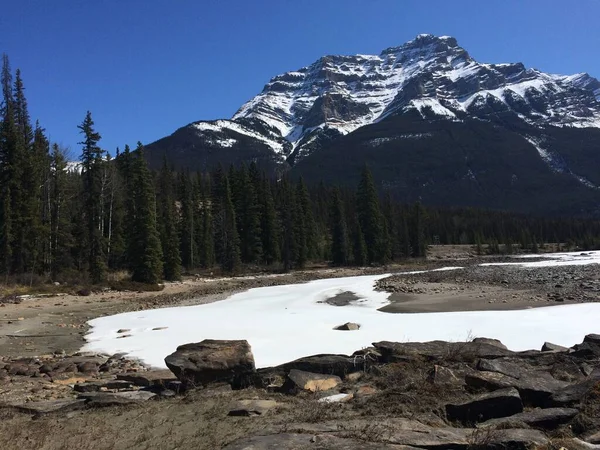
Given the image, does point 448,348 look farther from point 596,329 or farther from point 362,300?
point 362,300

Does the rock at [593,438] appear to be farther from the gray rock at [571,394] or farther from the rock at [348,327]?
the rock at [348,327]

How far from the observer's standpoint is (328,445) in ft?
16.6

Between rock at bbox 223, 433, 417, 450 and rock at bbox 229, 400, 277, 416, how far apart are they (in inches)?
54.2

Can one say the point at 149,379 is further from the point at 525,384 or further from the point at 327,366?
the point at 525,384

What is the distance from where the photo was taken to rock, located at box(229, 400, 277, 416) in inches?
269

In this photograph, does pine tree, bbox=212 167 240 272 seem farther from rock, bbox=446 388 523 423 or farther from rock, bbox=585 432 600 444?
rock, bbox=585 432 600 444

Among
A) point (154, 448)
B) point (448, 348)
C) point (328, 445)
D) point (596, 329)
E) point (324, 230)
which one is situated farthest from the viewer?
point (324, 230)

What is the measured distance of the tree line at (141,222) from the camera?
39094 mm

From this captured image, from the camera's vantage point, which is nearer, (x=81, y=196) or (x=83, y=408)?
(x=83, y=408)

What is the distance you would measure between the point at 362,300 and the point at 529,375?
19832 millimetres

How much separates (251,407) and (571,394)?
4.64 m

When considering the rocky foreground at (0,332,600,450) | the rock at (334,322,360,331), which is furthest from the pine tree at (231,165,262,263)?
the rocky foreground at (0,332,600,450)

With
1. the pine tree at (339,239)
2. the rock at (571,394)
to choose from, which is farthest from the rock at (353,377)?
the pine tree at (339,239)

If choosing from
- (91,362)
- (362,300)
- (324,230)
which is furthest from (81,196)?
(324,230)
